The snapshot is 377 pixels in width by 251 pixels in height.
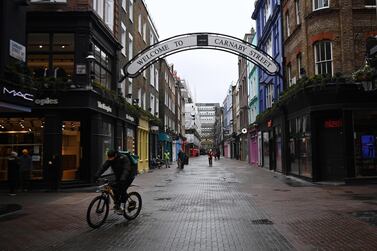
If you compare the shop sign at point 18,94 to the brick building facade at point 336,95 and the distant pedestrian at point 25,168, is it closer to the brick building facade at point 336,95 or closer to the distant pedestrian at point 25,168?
the distant pedestrian at point 25,168

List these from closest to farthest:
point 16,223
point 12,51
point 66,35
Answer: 1. point 16,223
2. point 12,51
3. point 66,35

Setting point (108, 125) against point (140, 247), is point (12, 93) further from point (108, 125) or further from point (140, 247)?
point (108, 125)

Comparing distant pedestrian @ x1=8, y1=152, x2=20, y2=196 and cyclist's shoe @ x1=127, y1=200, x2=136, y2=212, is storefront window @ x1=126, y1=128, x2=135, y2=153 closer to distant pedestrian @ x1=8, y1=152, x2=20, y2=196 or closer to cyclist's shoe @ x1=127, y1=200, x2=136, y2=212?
distant pedestrian @ x1=8, y1=152, x2=20, y2=196

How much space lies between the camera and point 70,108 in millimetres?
18578

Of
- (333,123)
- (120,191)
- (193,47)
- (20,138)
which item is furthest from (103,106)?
(333,123)

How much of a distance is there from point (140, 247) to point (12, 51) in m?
9.32

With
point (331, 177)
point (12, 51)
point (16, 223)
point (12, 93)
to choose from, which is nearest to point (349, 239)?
point (16, 223)

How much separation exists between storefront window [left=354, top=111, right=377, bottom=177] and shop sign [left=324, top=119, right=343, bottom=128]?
0.67 meters

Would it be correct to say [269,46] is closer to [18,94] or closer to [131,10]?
[131,10]

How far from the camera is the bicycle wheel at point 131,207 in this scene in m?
10.8

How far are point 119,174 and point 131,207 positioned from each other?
95 cm

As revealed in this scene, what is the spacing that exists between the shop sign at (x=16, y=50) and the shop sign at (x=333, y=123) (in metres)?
13.7

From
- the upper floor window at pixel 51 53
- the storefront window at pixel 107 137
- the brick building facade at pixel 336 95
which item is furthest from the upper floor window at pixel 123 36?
the brick building facade at pixel 336 95

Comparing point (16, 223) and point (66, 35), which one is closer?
point (16, 223)
